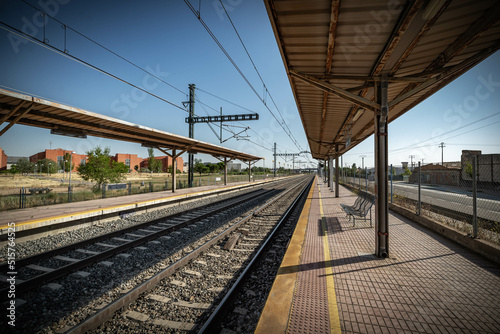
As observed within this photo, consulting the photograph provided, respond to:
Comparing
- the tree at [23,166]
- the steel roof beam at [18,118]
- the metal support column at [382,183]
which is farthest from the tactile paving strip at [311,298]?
the tree at [23,166]

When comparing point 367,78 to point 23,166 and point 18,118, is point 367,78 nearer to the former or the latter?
point 18,118

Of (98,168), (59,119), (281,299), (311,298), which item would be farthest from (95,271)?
(98,168)

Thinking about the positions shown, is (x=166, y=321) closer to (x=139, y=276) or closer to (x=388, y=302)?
(x=139, y=276)

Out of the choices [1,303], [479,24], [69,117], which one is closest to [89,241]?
[1,303]

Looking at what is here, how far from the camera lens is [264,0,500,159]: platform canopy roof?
2.85m

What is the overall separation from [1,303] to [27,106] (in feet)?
19.6

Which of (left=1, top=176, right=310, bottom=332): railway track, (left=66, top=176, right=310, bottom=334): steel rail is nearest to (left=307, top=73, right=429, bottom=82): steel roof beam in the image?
(left=1, top=176, right=310, bottom=332): railway track

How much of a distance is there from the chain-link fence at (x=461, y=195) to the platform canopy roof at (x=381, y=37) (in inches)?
86.6

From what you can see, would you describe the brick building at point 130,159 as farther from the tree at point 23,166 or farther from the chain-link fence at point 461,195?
the chain-link fence at point 461,195

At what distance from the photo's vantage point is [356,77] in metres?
4.54

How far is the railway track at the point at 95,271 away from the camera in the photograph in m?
2.95

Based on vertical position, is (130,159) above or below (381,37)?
above

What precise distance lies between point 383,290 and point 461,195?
829 inches

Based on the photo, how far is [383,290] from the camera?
3.13 m
